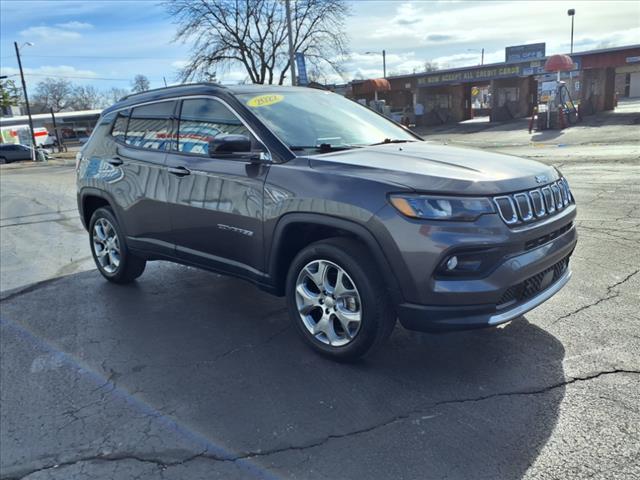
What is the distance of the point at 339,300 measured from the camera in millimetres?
3496

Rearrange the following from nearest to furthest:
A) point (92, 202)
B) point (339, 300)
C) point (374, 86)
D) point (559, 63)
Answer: point (339, 300) → point (92, 202) → point (559, 63) → point (374, 86)

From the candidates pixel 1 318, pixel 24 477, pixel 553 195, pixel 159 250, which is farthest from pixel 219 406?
pixel 1 318

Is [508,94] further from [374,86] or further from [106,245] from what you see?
[106,245]

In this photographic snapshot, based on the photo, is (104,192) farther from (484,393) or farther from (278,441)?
(484,393)

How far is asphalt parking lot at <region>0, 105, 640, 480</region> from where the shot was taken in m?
2.67

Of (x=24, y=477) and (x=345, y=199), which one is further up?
(x=345, y=199)

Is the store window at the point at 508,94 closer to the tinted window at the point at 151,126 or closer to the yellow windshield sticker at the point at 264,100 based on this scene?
the tinted window at the point at 151,126

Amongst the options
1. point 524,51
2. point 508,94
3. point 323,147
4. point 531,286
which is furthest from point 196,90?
point 524,51

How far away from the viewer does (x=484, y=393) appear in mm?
3184

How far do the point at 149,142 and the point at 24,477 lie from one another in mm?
3060

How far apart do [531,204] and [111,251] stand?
421 centimetres

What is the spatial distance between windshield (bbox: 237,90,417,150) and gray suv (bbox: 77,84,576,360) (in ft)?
0.05

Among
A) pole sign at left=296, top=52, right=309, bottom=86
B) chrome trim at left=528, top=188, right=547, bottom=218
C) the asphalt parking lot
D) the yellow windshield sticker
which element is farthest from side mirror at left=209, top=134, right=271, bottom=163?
pole sign at left=296, top=52, right=309, bottom=86

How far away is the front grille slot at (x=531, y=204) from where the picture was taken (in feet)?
10.2
